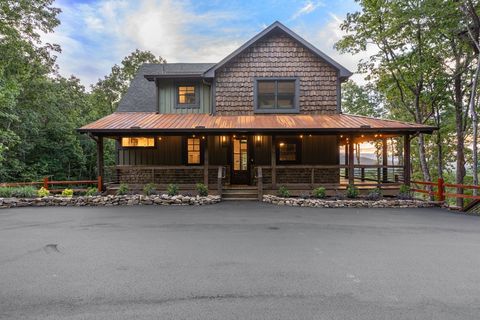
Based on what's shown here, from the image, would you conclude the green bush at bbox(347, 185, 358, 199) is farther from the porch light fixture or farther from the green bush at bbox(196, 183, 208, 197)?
the porch light fixture

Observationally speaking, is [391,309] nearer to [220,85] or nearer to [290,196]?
[290,196]

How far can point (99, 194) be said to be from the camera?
10828 millimetres

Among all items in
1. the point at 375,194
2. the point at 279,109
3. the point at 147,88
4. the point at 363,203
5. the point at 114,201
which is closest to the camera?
the point at 363,203

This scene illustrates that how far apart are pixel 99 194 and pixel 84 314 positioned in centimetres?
875

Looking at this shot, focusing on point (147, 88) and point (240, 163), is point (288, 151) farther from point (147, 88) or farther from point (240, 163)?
point (147, 88)

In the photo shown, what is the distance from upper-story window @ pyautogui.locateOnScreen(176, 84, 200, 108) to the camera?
43.5ft

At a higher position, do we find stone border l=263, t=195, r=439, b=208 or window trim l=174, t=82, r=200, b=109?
window trim l=174, t=82, r=200, b=109

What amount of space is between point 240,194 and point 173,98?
234 inches

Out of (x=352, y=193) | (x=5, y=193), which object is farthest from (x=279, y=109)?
(x=5, y=193)

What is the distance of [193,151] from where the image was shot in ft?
42.0

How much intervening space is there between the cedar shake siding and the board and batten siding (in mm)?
704

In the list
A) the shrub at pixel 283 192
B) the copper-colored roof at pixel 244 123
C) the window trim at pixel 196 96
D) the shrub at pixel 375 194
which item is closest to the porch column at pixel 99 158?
the copper-colored roof at pixel 244 123

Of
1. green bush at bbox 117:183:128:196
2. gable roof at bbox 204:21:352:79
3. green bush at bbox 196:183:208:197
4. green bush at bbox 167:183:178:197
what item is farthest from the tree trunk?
green bush at bbox 117:183:128:196

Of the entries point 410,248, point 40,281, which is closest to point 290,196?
point 410,248
